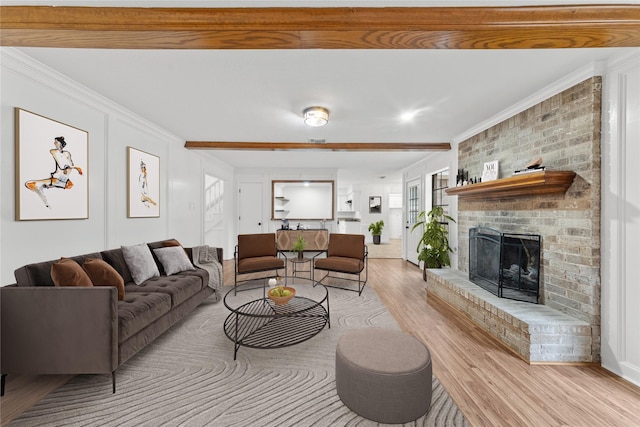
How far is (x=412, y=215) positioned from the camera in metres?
6.48

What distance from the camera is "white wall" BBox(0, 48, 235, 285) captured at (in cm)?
203

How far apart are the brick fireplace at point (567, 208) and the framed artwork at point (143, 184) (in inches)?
184

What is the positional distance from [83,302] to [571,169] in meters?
4.06

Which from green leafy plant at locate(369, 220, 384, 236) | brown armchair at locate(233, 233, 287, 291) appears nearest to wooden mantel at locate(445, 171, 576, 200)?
brown armchair at locate(233, 233, 287, 291)

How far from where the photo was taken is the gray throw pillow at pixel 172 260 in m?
3.15

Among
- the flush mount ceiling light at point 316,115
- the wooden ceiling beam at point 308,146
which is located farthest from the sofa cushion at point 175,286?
the wooden ceiling beam at point 308,146

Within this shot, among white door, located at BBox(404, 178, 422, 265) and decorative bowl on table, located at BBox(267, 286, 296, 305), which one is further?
white door, located at BBox(404, 178, 422, 265)

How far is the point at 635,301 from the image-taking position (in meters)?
1.93

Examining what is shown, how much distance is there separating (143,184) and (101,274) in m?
1.69

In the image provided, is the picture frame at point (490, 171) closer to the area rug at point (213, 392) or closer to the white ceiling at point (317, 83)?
the white ceiling at point (317, 83)

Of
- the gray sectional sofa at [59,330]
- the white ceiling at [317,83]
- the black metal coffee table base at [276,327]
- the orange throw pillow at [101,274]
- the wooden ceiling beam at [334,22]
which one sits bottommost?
the black metal coffee table base at [276,327]

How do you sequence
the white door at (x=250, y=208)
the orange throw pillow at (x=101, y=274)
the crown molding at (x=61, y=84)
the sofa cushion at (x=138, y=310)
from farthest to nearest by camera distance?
the white door at (x=250, y=208)
the orange throw pillow at (x=101, y=274)
the crown molding at (x=61, y=84)
the sofa cushion at (x=138, y=310)

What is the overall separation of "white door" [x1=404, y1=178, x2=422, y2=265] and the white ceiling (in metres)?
2.36

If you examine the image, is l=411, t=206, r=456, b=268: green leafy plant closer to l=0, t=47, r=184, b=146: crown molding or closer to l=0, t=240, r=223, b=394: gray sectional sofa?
l=0, t=240, r=223, b=394: gray sectional sofa
